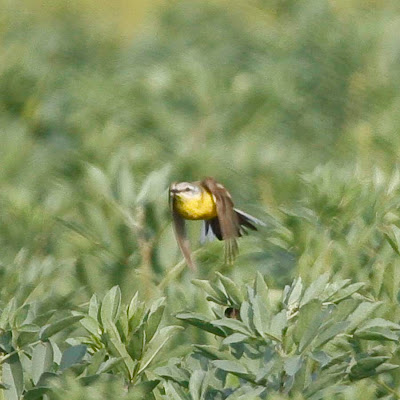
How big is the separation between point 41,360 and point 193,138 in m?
2.40

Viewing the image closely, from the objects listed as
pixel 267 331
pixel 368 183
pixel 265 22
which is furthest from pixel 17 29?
pixel 267 331

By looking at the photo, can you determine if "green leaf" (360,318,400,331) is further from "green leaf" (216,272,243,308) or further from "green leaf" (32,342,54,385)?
"green leaf" (32,342,54,385)

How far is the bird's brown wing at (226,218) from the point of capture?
2.37 m

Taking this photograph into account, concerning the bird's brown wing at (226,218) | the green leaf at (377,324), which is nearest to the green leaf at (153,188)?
the bird's brown wing at (226,218)

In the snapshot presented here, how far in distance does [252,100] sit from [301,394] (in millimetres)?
2707

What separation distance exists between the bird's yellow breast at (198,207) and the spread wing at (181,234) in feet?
0.05

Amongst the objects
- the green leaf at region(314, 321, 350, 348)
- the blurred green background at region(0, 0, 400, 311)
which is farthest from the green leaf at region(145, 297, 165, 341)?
the blurred green background at region(0, 0, 400, 311)

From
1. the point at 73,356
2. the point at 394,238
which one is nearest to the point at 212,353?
the point at 73,356

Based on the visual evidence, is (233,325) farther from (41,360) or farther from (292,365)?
(41,360)

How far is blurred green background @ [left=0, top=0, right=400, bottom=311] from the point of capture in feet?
7.48

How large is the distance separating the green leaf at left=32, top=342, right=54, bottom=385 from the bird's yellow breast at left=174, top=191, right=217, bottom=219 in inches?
34.7

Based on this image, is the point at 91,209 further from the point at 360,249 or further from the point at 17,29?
the point at 17,29

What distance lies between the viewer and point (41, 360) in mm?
1512

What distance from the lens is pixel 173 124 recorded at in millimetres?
3904
